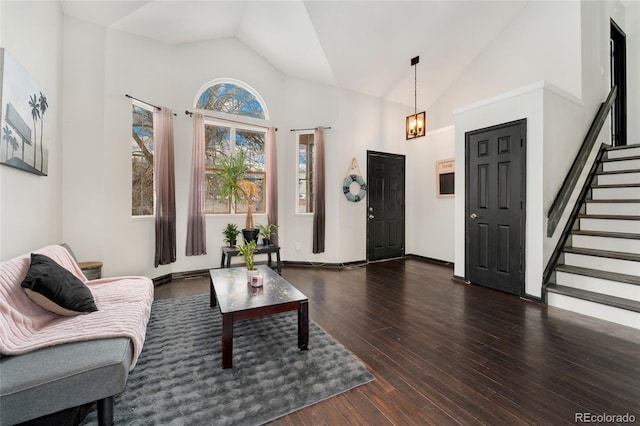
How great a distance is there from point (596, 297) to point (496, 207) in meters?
1.38

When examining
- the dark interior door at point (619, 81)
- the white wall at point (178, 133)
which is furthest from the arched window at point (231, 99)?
the dark interior door at point (619, 81)

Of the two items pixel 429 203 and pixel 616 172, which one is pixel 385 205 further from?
pixel 616 172

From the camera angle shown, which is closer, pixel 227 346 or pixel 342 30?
pixel 227 346

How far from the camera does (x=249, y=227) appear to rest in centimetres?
452

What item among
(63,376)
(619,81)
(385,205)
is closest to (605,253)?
(385,205)

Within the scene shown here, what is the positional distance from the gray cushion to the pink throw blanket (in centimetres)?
7

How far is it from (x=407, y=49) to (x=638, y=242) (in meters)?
4.05

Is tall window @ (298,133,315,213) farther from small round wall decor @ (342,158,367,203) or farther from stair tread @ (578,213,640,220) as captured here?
stair tread @ (578,213,640,220)

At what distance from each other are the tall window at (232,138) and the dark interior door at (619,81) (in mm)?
6129

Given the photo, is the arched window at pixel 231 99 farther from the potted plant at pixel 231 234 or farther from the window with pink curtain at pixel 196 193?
the potted plant at pixel 231 234

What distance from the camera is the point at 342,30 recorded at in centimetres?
410

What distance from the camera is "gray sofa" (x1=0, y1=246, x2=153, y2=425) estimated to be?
1.22 metres

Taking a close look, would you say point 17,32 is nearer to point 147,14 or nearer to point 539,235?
point 147,14

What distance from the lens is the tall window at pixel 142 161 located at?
12.9 feet
